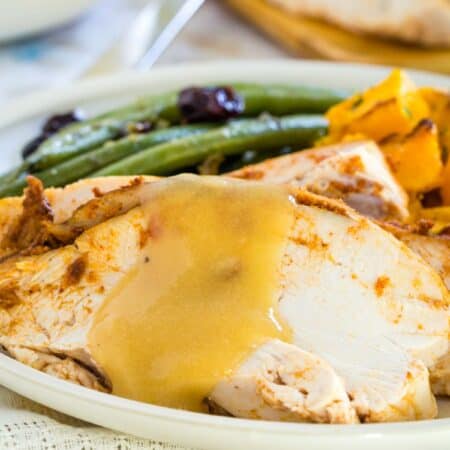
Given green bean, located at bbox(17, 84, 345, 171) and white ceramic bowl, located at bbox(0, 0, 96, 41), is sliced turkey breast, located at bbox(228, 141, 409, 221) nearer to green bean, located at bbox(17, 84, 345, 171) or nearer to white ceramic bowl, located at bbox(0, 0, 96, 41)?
green bean, located at bbox(17, 84, 345, 171)

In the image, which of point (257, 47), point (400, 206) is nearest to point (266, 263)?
point (400, 206)

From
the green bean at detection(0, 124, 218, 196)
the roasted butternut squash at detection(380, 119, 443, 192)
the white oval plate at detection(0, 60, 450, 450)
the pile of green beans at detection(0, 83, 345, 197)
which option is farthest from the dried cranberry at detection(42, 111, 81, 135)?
the white oval plate at detection(0, 60, 450, 450)

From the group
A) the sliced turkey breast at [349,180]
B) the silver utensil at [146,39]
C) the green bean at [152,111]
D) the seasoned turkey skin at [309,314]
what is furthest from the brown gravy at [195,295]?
the silver utensil at [146,39]

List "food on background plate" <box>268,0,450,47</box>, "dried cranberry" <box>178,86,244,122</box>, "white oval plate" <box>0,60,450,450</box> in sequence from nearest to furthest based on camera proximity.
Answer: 1. "white oval plate" <box>0,60,450,450</box>
2. "dried cranberry" <box>178,86,244,122</box>
3. "food on background plate" <box>268,0,450,47</box>

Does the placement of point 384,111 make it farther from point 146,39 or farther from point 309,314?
point 146,39


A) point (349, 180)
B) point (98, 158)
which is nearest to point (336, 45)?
point (98, 158)

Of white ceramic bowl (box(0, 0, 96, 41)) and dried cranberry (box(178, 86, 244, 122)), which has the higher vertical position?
white ceramic bowl (box(0, 0, 96, 41))
